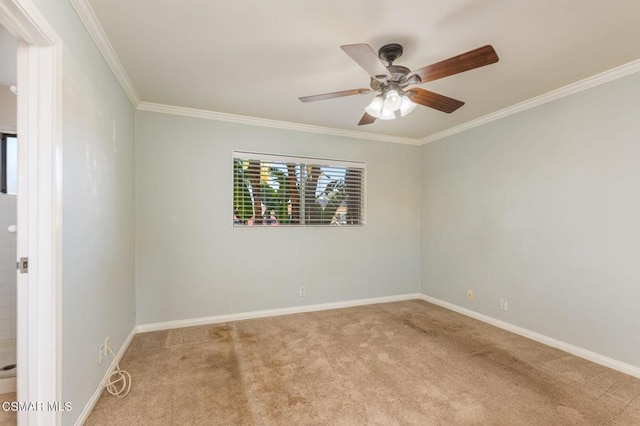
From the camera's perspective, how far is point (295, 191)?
385 centimetres

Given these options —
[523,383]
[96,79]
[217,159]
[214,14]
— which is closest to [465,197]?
[523,383]

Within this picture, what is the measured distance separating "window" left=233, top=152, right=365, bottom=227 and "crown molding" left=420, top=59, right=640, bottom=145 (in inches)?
57.5

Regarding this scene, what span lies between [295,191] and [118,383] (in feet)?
8.33

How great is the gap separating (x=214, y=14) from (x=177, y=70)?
0.85m

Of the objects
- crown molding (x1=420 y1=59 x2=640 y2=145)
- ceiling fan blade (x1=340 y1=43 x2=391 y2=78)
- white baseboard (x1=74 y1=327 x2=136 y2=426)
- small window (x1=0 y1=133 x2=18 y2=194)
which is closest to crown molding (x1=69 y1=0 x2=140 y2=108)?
small window (x1=0 y1=133 x2=18 y2=194)

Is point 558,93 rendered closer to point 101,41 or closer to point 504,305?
point 504,305

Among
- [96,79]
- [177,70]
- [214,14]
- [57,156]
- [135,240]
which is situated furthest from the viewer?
[135,240]

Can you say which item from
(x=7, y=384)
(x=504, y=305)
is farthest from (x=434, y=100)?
(x=7, y=384)

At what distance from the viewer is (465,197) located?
3809mm

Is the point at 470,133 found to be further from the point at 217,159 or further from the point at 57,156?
the point at 57,156

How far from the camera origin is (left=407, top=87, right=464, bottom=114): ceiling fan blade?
211 cm

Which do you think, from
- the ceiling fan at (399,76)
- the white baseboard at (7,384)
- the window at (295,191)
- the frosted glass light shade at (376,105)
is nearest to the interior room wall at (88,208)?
the white baseboard at (7,384)

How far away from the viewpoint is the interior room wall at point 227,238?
322 cm

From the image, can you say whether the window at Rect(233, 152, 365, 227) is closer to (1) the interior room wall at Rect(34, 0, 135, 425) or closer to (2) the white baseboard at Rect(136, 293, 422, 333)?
(2) the white baseboard at Rect(136, 293, 422, 333)
